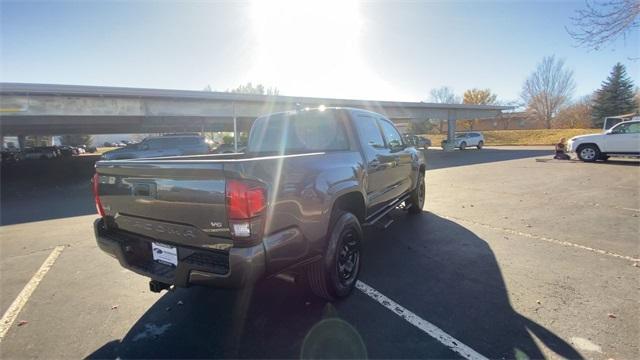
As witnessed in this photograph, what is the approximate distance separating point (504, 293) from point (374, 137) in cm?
251

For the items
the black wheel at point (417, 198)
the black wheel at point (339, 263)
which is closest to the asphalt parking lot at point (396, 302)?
the black wheel at point (339, 263)

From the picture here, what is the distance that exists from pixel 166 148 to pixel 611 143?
2117 cm

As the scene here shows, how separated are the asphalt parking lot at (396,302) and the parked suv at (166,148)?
36.2 feet

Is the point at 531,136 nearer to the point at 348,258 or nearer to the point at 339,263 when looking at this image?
the point at 348,258

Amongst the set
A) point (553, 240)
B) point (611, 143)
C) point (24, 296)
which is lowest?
point (24, 296)

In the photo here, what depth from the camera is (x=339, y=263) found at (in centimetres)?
340

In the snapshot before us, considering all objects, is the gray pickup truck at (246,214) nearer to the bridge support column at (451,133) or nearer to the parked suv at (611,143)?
the parked suv at (611,143)

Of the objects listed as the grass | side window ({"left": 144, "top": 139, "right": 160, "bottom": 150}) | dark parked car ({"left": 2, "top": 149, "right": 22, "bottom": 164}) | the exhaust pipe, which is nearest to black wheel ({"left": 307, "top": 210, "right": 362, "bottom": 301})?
the exhaust pipe

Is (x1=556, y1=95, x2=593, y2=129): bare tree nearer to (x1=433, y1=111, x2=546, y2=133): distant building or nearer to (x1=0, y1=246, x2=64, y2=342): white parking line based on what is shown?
(x1=433, y1=111, x2=546, y2=133): distant building

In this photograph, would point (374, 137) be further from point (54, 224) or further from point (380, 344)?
point (54, 224)

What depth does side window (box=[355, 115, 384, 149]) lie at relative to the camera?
4320 millimetres

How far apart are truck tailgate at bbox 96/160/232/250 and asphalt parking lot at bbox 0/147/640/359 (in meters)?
0.95

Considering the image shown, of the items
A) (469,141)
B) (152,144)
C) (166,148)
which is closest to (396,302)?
(166,148)

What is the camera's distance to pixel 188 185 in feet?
8.20
